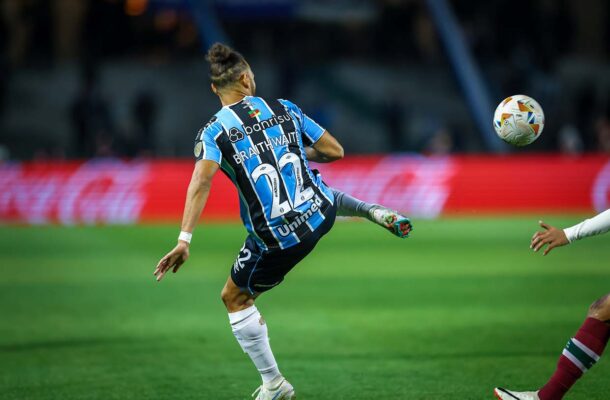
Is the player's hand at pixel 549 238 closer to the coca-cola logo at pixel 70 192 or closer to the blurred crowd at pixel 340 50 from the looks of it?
the coca-cola logo at pixel 70 192

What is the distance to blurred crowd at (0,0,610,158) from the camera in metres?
26.9

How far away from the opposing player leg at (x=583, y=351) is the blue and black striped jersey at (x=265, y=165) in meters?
1.86

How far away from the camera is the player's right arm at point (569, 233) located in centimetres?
611

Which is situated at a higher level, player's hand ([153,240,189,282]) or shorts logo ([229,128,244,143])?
shorts logo ([229,128,244,143])

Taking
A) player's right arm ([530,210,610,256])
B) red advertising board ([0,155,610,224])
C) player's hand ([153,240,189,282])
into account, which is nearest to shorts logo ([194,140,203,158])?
player's hand ([153,240,189,282])

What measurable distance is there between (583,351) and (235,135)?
2.60m

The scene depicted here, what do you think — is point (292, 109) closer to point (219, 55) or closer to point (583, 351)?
point (219, 55)

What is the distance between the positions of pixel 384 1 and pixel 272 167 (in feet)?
79.9

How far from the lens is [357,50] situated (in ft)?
103

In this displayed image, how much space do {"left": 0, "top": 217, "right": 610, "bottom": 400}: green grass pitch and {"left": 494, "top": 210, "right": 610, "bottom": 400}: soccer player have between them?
1.04 meters

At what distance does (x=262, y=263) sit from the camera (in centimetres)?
682

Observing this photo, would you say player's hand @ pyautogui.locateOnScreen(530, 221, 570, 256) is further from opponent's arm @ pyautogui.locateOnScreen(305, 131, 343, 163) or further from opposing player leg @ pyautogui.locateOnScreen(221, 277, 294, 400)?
opposing player leg @ pyautogui.locateOnScreen(221, 277, 294, 400)

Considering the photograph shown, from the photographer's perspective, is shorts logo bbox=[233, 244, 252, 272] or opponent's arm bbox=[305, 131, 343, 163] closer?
shorts logo bbox=[233, 244, 252, 272]

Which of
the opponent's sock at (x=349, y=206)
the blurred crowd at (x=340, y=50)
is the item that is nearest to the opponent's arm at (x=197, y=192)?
the opponent's sock at (x=349, y=206)
